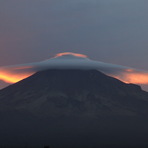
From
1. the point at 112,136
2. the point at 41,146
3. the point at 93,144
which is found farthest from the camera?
the point at 112,136

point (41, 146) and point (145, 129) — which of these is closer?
point (41, 146)

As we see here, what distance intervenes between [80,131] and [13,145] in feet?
137

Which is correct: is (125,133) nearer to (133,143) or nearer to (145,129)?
(145,129)

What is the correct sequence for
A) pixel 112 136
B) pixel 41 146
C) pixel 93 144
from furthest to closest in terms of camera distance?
pixel 112 136
pixel 93 144
pixel 41 146

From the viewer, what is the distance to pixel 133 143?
171750 millimetres

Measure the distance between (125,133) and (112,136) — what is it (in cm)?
1071

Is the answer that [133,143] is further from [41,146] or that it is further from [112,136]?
[41,146]

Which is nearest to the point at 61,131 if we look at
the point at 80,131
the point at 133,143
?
the point at 80,131

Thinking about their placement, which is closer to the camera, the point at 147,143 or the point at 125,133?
the point at 147,143

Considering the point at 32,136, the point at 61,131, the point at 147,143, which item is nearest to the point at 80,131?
the point at 61,131

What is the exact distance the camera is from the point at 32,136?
613 ft

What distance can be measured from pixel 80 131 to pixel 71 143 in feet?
79.0

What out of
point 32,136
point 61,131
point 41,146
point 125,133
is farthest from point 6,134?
point 125,133

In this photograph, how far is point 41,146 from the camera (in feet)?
516
